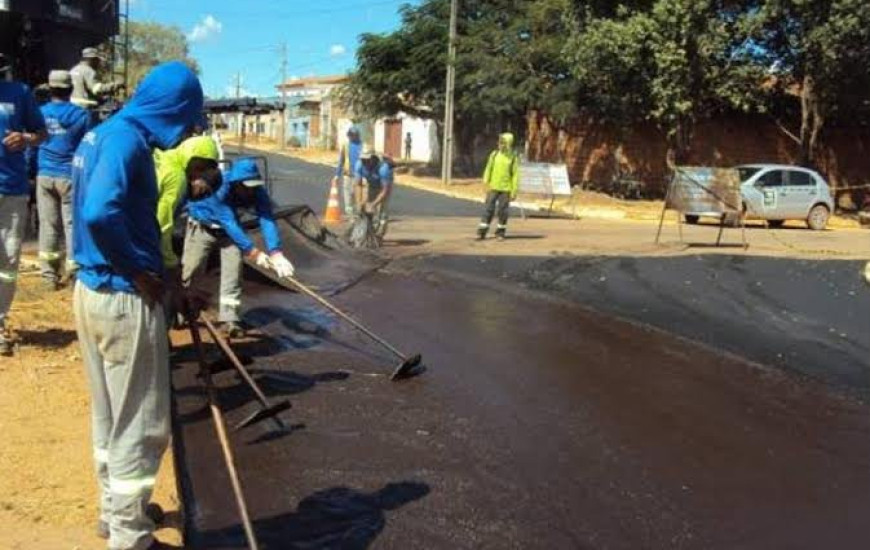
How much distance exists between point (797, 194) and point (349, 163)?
39.5ft

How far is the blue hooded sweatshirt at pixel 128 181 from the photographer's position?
329 cm

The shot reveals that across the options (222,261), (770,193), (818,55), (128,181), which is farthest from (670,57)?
(128,181)

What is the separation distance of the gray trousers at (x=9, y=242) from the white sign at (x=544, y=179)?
665 inches

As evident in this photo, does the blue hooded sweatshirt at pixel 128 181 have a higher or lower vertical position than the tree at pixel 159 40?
lower

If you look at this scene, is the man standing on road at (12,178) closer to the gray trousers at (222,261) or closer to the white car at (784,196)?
the gray trousers at (222,261)

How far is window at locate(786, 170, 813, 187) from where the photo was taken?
22.4 metres

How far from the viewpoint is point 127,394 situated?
3469 millimetres

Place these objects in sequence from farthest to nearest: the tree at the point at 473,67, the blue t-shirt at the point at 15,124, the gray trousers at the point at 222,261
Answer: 1. the tree at the point at 473,67
2. the gray trousers at the point at 222,261
3. the blue t-shirt at the point at 15,124

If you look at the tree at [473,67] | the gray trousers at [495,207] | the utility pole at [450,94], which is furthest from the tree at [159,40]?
the gray trousers at [495,207]

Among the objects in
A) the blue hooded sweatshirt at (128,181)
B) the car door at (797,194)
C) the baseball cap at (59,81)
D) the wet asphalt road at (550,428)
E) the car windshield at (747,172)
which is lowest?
the wet asphalt road at (550,428)

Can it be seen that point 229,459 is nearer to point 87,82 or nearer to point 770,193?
point 87,82

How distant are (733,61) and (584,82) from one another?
4272 millimetres

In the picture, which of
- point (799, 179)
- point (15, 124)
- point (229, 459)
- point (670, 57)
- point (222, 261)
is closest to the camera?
point (229, 459)

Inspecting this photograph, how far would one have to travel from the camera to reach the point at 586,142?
1288 inches
